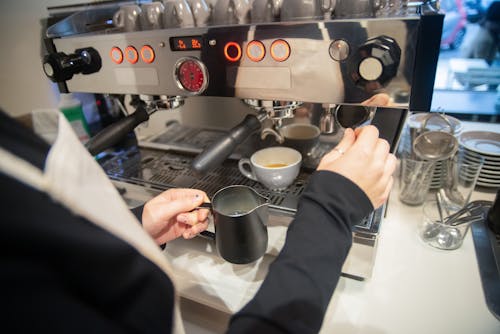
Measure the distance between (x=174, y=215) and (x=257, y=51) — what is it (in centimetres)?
25

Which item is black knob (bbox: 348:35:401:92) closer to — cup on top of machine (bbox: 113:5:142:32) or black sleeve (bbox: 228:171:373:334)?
black sleeve (bbox: 228:171:373:334)

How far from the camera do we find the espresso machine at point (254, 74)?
1.28 feet

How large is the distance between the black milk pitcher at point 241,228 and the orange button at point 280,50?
19 cm

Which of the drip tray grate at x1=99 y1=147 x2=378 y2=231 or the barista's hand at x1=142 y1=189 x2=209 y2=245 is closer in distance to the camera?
the barista's hand at x1=142 y1=189 x2=209 y2=245

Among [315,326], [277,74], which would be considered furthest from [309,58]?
[315,326]

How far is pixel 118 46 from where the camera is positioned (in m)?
0.55

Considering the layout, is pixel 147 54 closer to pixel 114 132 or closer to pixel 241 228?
pixel 114 132

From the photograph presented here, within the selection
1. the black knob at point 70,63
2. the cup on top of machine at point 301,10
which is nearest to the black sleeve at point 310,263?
the cup on top of machine at point 301,10

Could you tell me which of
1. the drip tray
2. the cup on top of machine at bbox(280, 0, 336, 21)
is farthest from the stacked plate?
the cup on top of machine at bbox(280, 0, 336, 21)

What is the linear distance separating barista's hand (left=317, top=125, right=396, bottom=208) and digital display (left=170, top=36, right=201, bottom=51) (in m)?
0.26

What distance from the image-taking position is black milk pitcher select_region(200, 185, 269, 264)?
415 mm

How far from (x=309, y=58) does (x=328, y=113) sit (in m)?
0.10

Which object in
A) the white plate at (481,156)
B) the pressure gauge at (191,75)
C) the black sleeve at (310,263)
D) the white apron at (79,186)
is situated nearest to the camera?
the white apron at (79,186)

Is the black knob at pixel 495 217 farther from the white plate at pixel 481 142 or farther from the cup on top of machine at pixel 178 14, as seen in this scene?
the cup on top of machine at pixel 178 14
